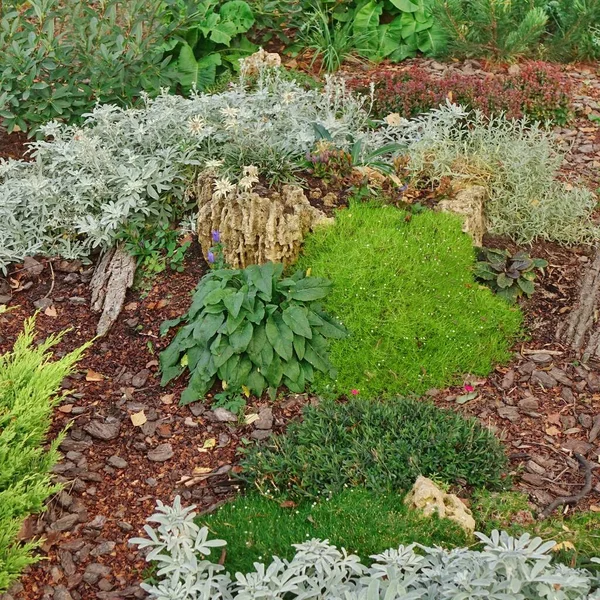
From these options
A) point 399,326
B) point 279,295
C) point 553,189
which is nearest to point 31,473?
point 279,295

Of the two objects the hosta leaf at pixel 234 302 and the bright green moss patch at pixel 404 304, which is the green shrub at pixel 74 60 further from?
the hosta leaf at pixel 234 302

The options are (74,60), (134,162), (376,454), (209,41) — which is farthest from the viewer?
(209,41)

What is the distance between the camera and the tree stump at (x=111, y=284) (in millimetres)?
5348

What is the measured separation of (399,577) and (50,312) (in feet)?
11.6

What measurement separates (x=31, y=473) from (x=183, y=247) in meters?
2.37

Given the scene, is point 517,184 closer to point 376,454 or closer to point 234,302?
point 234,302

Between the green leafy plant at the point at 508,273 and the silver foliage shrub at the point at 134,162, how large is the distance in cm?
143

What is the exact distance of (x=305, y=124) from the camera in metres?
5.96

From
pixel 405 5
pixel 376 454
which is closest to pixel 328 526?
pixel 376 454

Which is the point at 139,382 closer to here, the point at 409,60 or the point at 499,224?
the point at 499,224

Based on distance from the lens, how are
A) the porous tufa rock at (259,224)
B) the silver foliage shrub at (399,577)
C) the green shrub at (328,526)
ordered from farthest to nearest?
the porous tufa rock at (259,224)
the green shrub at (328,526)
the silver foliage shrub at (399,577)

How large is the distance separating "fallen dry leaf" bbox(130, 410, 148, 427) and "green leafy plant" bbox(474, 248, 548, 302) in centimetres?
228

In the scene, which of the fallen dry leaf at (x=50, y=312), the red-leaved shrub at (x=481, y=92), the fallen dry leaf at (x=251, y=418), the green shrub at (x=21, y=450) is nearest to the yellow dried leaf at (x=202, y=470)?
the fallen dry leaf at (x=251, y=418)

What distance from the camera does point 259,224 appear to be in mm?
5066
